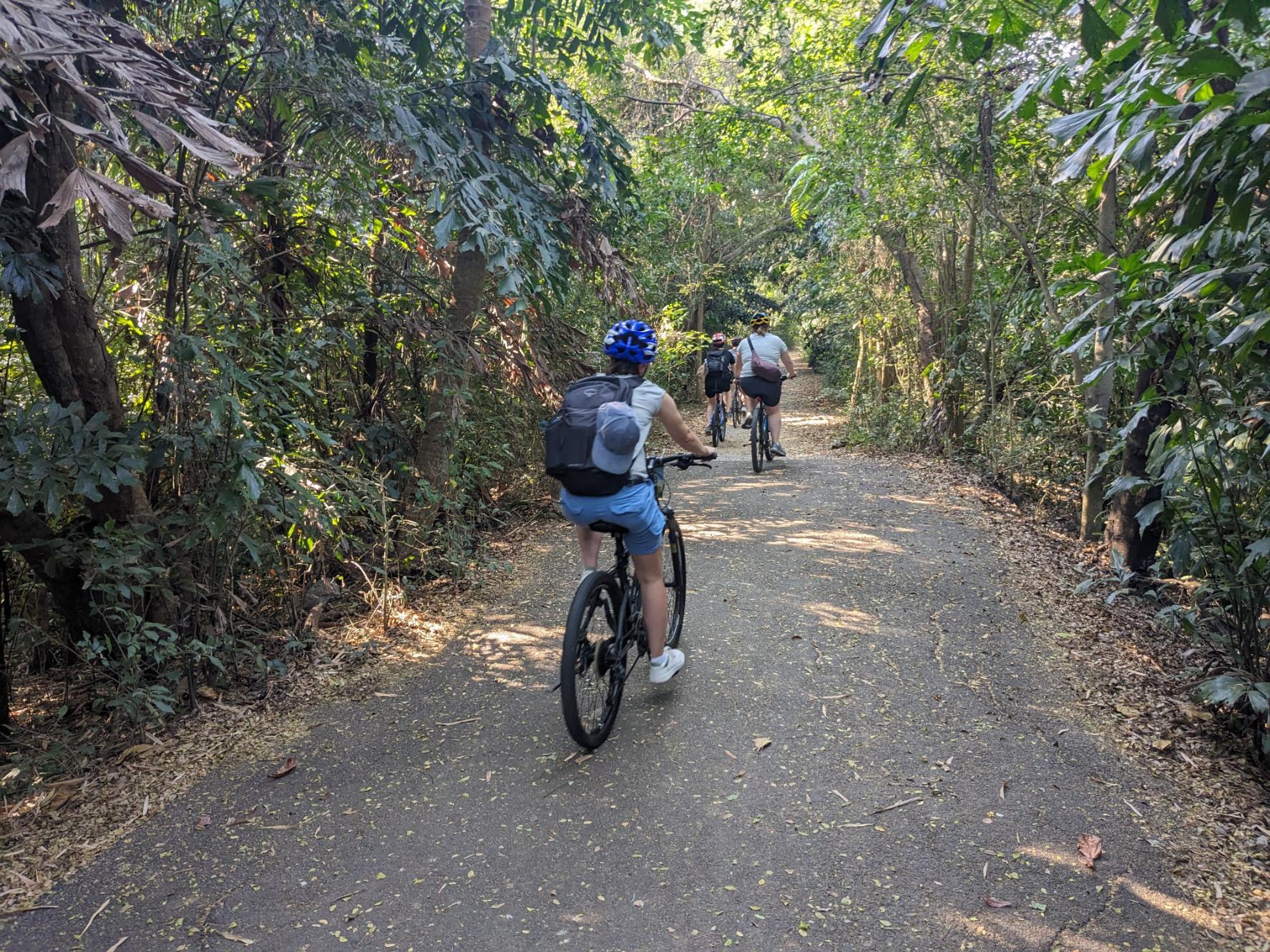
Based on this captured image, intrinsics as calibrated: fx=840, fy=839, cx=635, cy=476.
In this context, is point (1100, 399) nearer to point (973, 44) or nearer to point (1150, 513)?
point (1150, 513)

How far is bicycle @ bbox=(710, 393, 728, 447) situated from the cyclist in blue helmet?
931cm

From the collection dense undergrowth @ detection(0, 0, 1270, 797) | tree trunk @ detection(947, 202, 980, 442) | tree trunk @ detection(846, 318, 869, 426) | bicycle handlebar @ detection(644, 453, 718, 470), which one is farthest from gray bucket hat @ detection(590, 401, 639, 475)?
tree trunk @ detection(846, 318, 869, 426)

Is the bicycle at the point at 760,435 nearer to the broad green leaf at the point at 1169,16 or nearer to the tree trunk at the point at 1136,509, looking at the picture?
the tree trunk at the point at 1136,509

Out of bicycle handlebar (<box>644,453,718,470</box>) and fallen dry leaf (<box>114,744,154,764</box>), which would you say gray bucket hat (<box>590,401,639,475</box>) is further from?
fallen dry leaf (<box>114,744,154,764</box>)

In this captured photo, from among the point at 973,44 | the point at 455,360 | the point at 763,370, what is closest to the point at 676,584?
the point at 455,360

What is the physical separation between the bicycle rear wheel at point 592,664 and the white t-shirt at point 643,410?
19.5 inches

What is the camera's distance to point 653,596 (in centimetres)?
418

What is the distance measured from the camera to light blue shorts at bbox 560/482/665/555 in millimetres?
3809

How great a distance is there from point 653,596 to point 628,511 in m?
0.58

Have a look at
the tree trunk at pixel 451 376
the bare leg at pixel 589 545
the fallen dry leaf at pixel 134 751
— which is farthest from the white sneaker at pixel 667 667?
the fallen dry leaf at pixel 134 751

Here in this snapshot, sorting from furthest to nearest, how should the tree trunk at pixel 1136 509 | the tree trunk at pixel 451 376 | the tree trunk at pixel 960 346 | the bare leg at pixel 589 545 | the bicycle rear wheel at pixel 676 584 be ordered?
the tree trunk at pixel 960 346 < the tree trunk at pixel 451 376 < the tree trunk at pixel 1136 509 < the bicycle rear wheel at pixel 676 584 < the bare leg at pixel 589 545

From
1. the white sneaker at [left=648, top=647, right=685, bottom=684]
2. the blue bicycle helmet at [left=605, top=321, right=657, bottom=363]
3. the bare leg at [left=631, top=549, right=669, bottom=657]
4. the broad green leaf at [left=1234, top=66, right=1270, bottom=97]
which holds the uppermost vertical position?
the broad green leaf at [left=1234, top=66, right=1270, bottom=97]

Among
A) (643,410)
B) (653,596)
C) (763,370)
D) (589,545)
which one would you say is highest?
(643,410)

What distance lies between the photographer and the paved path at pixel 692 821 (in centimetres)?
282
